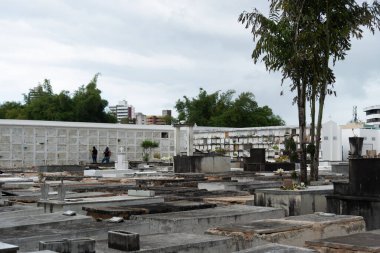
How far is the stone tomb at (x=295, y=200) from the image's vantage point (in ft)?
30.2

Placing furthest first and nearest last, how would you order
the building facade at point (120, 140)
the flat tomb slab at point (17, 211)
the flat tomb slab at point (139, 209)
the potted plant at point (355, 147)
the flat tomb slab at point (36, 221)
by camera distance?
the building facade at point (120, 140), the potted plant at point (355, 147), the flat tomb slab at point (139, 209), the flat tomb slab at point (17, 211), the flat tomb slab at point (36, 221)

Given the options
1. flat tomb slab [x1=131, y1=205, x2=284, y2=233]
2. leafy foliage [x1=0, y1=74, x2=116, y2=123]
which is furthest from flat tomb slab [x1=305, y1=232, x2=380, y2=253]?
leafy foliage [x1=0, y1=74, x2=116, y2=123]

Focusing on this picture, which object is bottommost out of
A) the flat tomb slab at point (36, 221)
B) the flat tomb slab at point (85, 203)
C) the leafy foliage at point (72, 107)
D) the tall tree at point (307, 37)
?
the flat tomb slab at point (36, 221)

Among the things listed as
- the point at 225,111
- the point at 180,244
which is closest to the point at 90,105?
the point at 225,111

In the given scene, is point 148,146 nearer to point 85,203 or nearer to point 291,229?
point 85,203

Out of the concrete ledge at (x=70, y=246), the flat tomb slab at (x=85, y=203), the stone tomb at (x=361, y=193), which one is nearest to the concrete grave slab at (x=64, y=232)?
the concrete ledge at (x=70, y=246)

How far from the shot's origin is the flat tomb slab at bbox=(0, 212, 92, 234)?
5941 millimetres

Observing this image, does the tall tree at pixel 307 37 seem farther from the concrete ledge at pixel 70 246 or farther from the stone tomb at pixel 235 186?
the concrete ledge at pixel 70 246

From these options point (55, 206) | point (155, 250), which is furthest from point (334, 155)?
point (155, 250)

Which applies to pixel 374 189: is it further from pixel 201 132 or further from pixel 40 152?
pixel 201 132

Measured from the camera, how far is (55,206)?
7906 mm

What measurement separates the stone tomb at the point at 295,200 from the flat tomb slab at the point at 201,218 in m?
1.53

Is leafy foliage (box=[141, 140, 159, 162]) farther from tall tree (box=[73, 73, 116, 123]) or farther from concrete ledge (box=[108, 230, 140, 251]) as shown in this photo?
concrete ledge (box=[108, 230, 140, 251])

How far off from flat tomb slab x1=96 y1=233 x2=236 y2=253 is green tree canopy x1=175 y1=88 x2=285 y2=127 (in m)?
47.9
